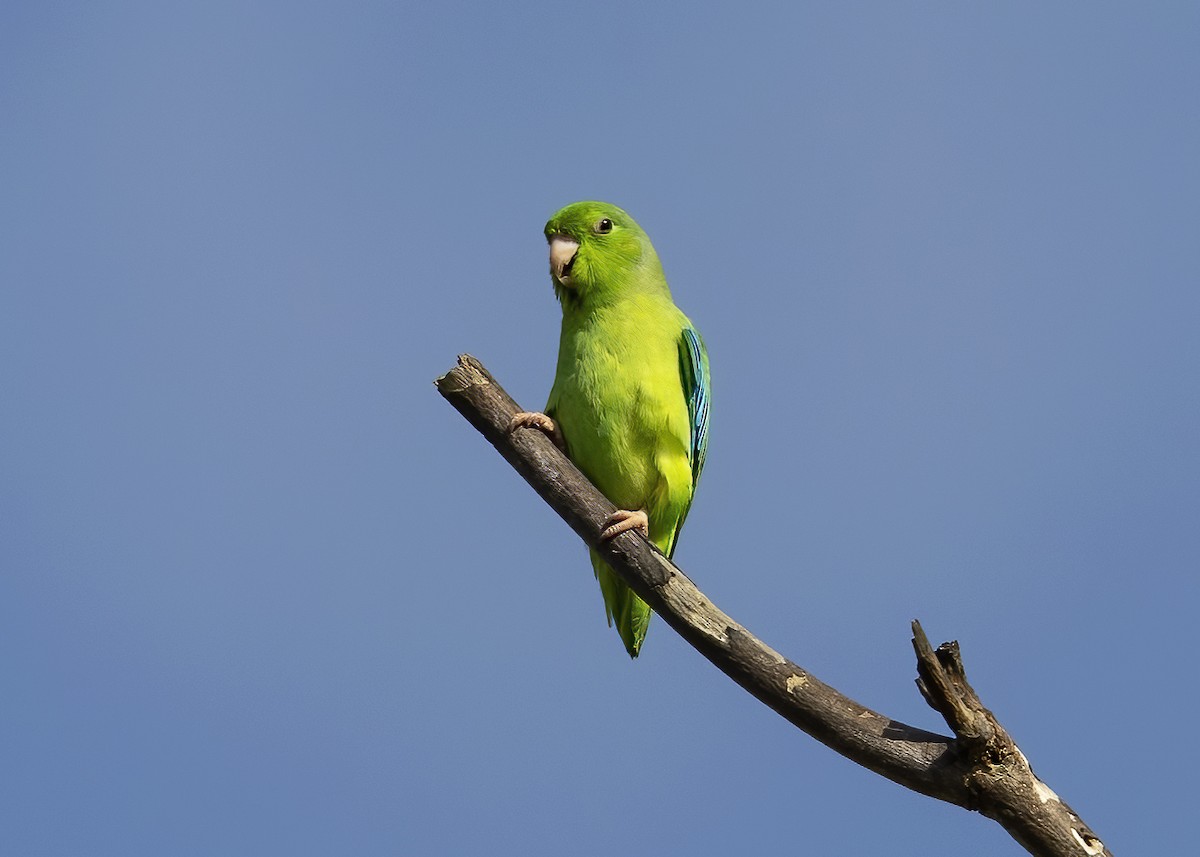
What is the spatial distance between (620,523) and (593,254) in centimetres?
185

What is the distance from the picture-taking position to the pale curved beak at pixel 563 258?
7320 mm

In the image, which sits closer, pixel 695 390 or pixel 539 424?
pixel 539 424

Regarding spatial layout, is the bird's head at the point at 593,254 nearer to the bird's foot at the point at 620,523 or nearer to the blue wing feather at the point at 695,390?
the blue wing feather at the point at 695,390

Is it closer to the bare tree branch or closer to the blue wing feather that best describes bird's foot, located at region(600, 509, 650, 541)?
the bare tree branch

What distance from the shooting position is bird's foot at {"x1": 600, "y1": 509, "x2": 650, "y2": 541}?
20.8 ft

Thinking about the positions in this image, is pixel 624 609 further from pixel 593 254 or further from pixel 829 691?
pixel 593 254

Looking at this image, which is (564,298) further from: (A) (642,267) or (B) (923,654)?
(B) (923,654)

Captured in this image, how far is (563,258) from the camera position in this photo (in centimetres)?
732

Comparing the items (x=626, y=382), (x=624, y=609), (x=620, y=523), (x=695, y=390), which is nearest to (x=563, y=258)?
(x=626, y=382)

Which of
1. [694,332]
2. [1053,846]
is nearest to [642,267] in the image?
[694,332]

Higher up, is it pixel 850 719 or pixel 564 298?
pixel 564 298

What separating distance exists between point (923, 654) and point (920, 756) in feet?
2.27

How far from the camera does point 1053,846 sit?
16.9 feet

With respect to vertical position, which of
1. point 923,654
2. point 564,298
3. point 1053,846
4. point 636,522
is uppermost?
point 564,298
